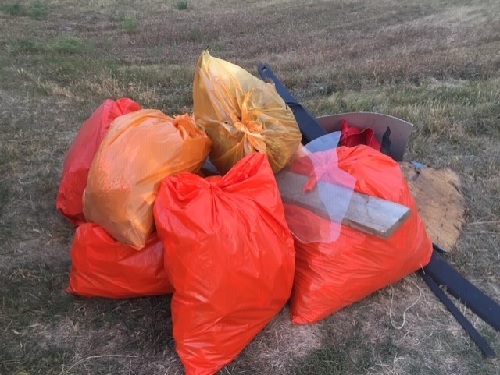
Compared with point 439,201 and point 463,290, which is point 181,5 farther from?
point 463,290

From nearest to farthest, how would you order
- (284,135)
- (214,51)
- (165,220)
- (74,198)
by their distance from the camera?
(165,220), (284,135), (74,198), (214,51)

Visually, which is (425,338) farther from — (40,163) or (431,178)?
(40,163)

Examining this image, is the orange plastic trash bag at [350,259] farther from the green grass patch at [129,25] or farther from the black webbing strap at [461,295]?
the green grass patch at [129,25]

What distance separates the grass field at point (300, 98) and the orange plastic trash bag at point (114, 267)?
0.37 ft

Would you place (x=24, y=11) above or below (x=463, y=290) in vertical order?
below

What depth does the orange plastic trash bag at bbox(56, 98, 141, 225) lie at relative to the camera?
2891 millimetres

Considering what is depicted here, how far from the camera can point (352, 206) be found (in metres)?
2.45

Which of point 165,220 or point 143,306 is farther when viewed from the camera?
point 143,306

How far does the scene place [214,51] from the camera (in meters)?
9.13

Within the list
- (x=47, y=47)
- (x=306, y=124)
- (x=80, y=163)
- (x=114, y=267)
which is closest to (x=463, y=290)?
(x=306, y=124)

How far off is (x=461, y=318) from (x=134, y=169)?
5.15 ft

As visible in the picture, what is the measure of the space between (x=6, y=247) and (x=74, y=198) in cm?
44

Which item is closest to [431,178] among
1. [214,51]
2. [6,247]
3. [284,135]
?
[284,135]

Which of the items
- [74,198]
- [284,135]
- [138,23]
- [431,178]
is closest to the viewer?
[284,135]
